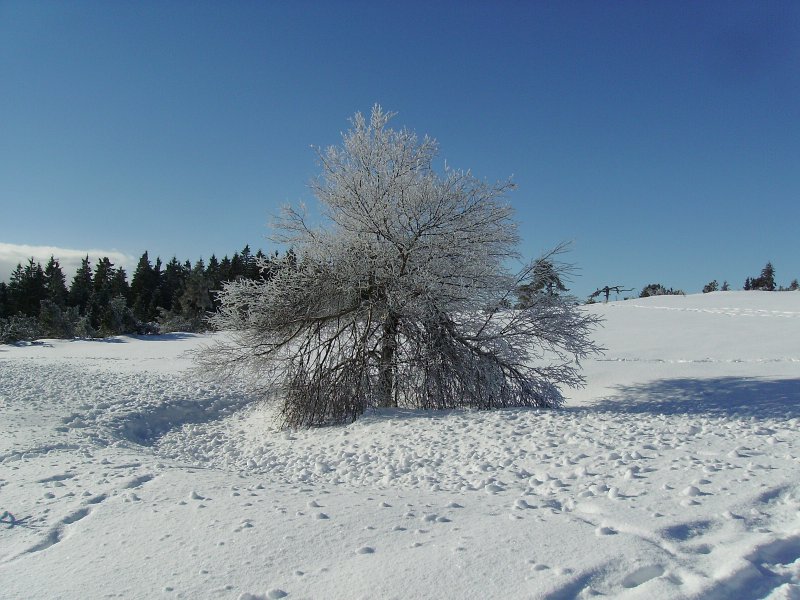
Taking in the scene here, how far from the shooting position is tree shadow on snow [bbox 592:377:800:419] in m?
8.41

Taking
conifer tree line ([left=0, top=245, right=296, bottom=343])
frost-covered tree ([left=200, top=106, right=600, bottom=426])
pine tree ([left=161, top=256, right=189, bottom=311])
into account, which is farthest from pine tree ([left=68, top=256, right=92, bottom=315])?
frost-covered tree ([left=200, top=106, right=600, bottom=426])

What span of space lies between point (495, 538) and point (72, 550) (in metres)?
3.01

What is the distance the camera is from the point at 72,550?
3941 millimetres

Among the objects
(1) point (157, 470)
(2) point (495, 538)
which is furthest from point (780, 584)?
(1) point (157, 470)

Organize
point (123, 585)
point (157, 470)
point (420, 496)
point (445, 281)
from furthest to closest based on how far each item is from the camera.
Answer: point (445, 281) → point (157, 470) → point (420, 496) → point (123, 585)

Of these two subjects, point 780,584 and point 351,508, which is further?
point 351,508

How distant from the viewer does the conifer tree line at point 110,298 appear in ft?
100

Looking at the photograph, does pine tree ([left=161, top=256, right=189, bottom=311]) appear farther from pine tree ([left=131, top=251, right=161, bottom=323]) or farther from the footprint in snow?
the footprint in snow

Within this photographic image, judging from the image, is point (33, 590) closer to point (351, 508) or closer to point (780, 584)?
point (351, 508)

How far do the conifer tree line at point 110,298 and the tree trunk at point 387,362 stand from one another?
713 inches

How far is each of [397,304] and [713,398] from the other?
584cm

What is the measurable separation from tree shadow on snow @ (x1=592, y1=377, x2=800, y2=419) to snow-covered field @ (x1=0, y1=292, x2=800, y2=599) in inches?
3.3

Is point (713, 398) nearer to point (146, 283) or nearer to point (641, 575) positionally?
point (641, 575)

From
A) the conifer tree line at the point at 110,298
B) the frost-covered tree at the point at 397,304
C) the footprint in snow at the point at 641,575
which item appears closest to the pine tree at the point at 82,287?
the conifer tree line at the point at 110,298
